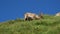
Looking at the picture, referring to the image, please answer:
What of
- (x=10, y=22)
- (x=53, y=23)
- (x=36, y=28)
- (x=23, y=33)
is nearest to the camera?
(x=23, y=33)

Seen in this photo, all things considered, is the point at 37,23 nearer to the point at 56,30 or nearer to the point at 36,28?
the point at 36,28

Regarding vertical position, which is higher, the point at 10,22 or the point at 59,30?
the point at 10,22

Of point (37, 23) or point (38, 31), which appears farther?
point (37, 23)

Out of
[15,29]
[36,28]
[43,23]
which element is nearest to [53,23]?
[43,23]

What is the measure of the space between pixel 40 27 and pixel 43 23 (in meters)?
1.70

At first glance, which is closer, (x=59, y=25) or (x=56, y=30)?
(x=56, y=30)

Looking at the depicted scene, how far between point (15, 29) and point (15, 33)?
59.4 inches

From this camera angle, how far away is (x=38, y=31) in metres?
19.0

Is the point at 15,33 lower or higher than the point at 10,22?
lower

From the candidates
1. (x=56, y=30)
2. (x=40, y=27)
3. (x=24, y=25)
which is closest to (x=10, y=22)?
(x=24, y=25)

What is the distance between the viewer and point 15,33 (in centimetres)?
1866

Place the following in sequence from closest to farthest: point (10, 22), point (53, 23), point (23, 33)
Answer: point (23, 33), point (53, 23), point (10, 22)

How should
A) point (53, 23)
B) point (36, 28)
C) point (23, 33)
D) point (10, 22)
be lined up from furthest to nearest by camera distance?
point (10, 22) < point (53, 23) < point (36, 28) < point (23, 33)

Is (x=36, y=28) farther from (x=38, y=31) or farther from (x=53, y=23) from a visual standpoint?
(x=53, y=23)
